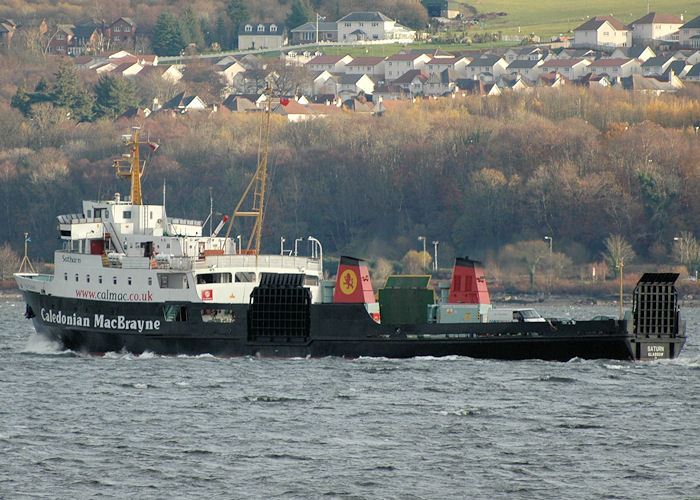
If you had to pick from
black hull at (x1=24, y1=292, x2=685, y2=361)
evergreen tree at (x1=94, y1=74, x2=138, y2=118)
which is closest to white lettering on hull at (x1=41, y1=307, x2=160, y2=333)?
black hull at (x1=24, y1=292, x2=685, y2=361)

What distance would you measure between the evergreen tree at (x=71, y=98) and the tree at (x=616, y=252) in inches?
3145

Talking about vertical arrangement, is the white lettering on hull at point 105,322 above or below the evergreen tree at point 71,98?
below

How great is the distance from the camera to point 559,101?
168 metres

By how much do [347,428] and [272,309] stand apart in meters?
15.2

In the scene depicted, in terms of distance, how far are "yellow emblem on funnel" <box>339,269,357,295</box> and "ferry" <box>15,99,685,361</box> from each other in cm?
4

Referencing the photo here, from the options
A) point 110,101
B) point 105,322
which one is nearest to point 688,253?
point 105,322

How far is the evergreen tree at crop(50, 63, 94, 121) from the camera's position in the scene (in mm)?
191875

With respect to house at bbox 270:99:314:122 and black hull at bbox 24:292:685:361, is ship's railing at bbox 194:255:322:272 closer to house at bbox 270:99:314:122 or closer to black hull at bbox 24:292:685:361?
black hull at bbox 24:292:685:361

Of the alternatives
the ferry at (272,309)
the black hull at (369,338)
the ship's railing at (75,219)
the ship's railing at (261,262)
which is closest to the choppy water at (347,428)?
the black hull at (369,338)

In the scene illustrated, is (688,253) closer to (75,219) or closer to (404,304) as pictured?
(404,304)

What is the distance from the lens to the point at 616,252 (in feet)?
436

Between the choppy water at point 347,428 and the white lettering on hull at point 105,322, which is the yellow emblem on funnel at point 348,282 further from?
the white lettering on hull at point 105,322

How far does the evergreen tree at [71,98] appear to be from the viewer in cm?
19188

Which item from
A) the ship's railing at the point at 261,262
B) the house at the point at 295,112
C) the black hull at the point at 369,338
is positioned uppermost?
the house at the point at 295,112
